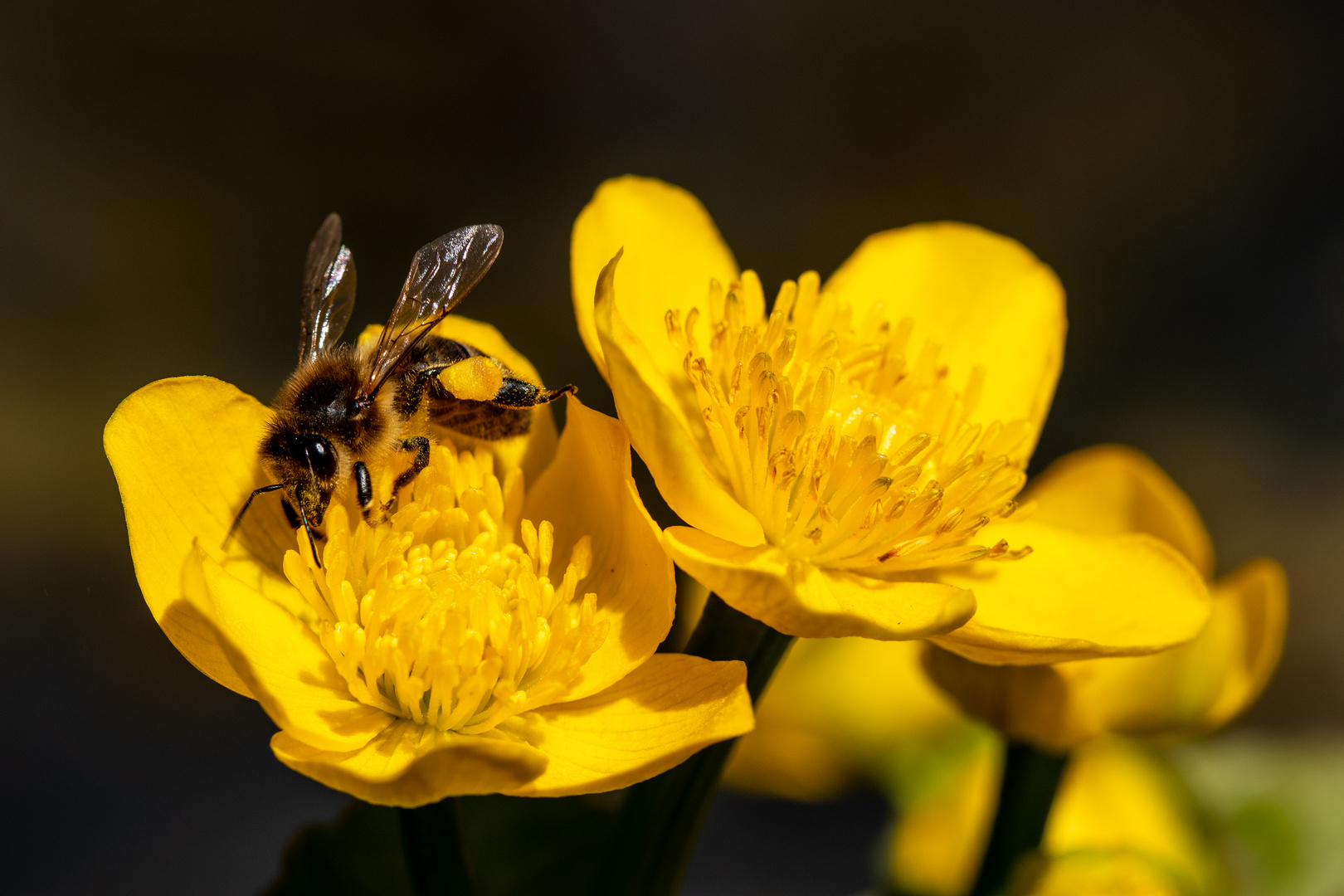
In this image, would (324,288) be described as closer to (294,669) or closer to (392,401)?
(392,401)

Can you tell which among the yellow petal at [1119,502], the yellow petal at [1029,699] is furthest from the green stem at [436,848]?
the yellow petal at [1119,502]

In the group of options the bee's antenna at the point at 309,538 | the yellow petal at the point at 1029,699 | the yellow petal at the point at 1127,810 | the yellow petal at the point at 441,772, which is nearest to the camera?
the yellow petal at the point at 441,772

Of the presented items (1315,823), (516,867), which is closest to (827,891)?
(1315,823)

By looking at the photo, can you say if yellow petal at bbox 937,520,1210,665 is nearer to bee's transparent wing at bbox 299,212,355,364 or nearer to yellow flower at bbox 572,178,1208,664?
yellow flower at bbox 572,178,1208,664

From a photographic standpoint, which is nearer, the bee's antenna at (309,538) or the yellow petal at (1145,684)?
the bee's antenna at (309,538)

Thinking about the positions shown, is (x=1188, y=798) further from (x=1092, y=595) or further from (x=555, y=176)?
(x=555, y=176)

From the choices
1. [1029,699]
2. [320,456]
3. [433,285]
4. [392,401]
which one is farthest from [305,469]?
[1029,699]

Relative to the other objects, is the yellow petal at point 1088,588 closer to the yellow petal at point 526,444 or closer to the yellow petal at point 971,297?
the yellow petal at point 971,297
